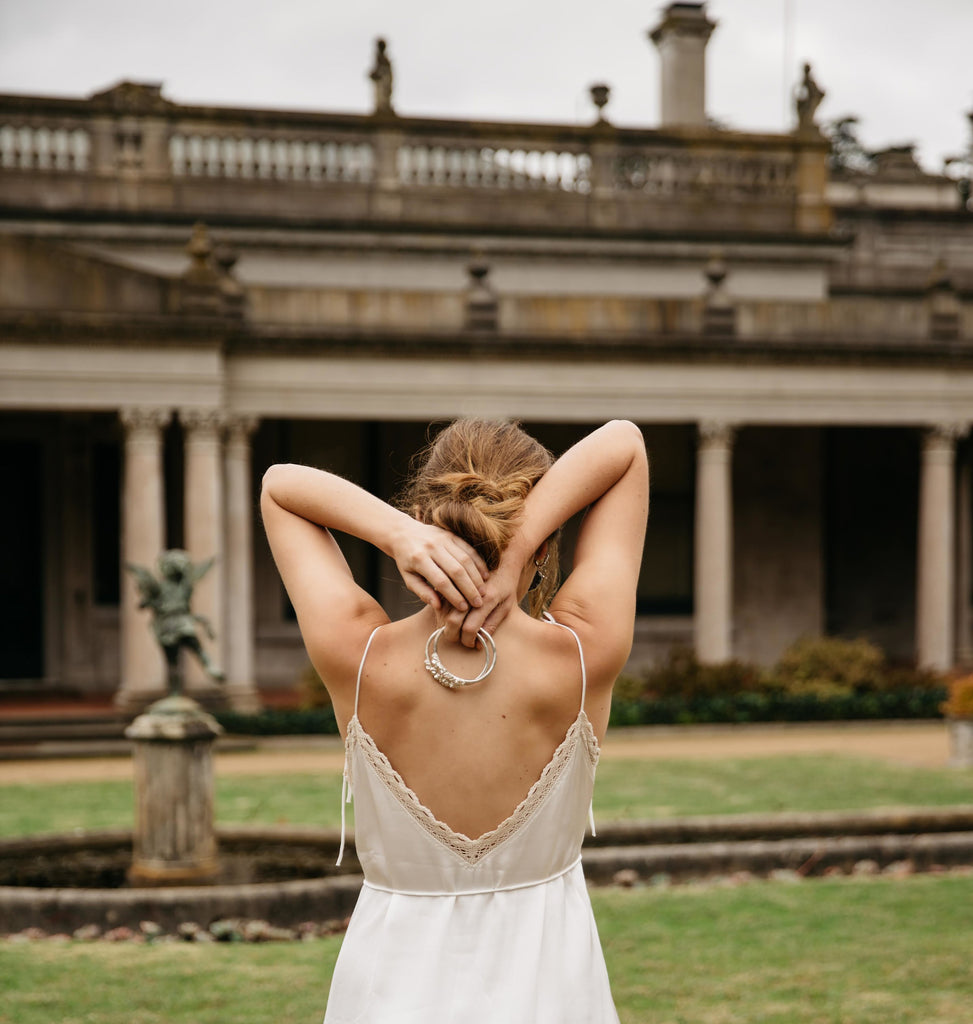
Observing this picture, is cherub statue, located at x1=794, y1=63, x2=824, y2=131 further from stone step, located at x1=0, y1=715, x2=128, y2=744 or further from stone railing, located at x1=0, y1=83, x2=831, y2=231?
stone step, located at x1=0, y1=715, x2=128, y2=744

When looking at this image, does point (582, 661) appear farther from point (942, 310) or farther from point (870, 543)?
point (870, 543)

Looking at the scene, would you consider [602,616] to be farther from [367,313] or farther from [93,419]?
[93,419]

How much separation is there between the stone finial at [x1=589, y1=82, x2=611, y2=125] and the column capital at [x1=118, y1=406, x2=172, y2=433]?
383 inches

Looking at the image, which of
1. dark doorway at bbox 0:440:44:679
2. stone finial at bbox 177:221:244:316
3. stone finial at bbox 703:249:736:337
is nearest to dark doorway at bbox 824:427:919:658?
stone finial at bbox 703:249:736:337

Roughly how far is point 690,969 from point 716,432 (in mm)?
15726

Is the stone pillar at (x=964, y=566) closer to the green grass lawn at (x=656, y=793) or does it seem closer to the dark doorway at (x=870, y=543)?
Answer: the dark doorway at (x=870, y=543)

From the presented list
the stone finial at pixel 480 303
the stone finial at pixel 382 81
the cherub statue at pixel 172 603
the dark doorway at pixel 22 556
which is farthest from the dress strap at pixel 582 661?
the stone finial at pixel 382 81

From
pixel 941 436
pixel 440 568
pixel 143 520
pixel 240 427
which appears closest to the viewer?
pixel 440 568

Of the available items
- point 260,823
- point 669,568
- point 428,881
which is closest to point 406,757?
point 428,881

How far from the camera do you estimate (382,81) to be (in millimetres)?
24078

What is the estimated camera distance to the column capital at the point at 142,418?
65.2 ft

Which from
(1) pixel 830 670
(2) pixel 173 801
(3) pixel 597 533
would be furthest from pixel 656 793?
(3) pixel 597 533

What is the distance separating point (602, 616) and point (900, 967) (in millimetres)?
5425

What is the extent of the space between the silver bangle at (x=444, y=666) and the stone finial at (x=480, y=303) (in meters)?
19.0
